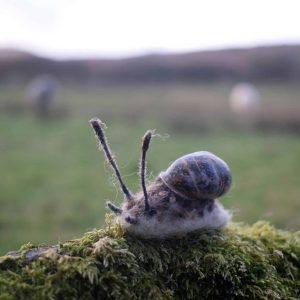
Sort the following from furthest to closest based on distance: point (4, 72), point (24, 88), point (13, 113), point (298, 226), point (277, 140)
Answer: point (4, 72) → point (24, 88) → point (13, 113) → point (277, 140) → point (298, 226)

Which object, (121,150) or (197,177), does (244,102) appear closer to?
(121,150)

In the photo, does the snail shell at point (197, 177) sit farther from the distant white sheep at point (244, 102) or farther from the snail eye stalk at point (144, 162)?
the distant white sheep at point (244, 102)

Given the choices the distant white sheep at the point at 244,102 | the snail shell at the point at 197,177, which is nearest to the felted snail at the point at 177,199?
the snail shell at the point at 197,177

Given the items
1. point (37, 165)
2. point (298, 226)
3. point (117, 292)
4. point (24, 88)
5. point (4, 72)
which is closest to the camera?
point (117, 292)

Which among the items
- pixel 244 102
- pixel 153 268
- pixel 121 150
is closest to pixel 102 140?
pixel 153 268

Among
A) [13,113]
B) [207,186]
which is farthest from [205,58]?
[207,186]

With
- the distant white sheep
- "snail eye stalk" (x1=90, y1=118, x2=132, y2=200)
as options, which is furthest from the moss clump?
the distant white sheep

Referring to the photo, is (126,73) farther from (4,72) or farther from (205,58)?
(4,72)

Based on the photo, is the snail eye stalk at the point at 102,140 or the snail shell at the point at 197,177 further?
the snail shell at the point at 197,177
